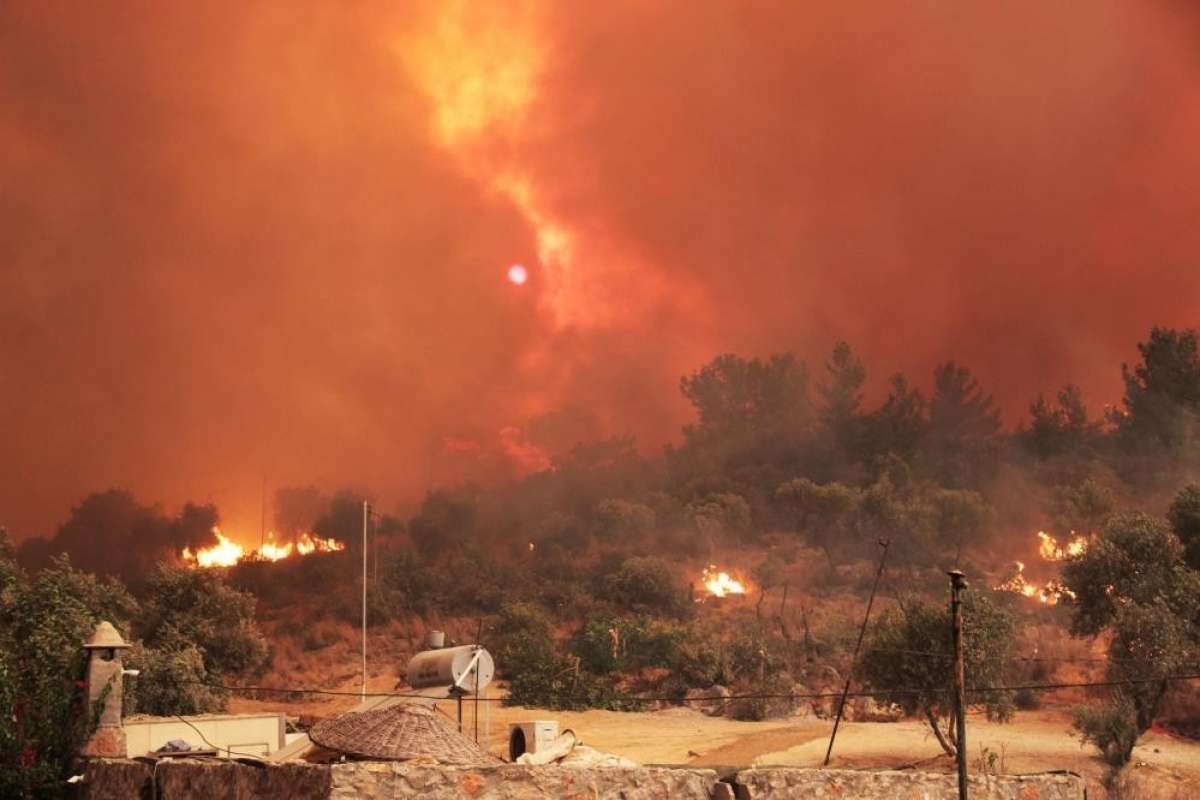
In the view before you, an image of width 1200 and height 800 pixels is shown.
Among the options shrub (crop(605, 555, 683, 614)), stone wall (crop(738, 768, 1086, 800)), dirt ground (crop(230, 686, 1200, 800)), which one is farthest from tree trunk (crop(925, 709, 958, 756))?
shrub (crop(605, 555, 683, 614))

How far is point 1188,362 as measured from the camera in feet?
279

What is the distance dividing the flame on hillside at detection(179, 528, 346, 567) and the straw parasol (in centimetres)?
6641

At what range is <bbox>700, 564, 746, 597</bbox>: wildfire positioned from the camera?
68062mm

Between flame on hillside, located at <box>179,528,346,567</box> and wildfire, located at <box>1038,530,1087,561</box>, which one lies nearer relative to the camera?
wildfire, located at <box>1038,530,1087,561</box>

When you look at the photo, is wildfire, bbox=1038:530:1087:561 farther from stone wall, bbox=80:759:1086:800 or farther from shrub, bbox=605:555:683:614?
stone wall, bbox=80:759:1086:800

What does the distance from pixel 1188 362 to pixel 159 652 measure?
7162 centimetres

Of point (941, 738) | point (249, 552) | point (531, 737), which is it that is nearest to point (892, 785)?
point (531, 737)

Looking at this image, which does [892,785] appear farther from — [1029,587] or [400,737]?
[1029,587]

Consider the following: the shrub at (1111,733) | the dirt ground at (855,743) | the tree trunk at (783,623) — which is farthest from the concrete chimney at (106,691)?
the tree trunk at (783,623)

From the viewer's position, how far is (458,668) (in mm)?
17953

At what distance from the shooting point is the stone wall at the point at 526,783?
10.6 m

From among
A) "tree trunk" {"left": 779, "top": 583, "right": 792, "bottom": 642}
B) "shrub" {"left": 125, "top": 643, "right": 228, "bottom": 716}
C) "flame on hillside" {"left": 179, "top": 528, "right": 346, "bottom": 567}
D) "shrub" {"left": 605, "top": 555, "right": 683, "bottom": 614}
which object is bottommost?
"shrub" {"left": 125, "top": 643, "right": 228, "bottom": 716}

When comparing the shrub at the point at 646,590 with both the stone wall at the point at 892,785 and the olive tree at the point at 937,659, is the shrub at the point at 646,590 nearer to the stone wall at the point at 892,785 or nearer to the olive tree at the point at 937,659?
the olive tree at the point at 937,659

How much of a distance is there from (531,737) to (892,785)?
393 cm
